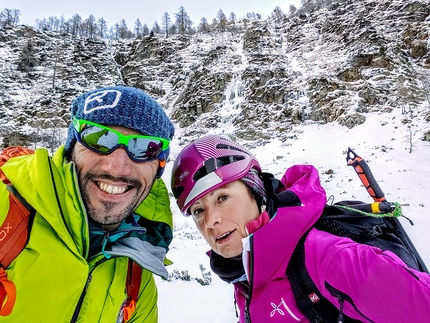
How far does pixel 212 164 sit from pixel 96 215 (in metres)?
0.92

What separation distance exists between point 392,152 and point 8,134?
131ft

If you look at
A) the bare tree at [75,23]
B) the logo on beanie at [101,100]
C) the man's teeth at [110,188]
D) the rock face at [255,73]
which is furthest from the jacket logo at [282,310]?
the bare tree at [75,23]

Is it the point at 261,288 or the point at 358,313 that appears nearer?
the point at 358,313

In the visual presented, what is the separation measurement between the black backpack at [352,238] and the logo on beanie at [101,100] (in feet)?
5.30

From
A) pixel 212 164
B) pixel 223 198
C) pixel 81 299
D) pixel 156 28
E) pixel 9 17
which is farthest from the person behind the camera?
pixel 156 28

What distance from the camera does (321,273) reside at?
1.26 meters

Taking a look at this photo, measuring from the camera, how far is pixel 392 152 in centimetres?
1672

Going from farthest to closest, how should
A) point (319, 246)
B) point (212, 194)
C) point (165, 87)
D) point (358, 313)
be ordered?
point (165, 87) < point (212, 194) < point (319, 246) < point (358, 313)

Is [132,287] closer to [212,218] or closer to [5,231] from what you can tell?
[212,218]

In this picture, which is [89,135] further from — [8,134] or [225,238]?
[8,134]

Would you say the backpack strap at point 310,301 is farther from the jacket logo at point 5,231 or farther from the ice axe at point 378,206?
the jacket logo at point 5,231

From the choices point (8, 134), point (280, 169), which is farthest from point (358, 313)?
point (8, 134)

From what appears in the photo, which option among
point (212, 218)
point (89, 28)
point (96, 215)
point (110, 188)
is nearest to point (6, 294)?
point (96, 215)

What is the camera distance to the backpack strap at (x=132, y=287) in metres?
1.75
